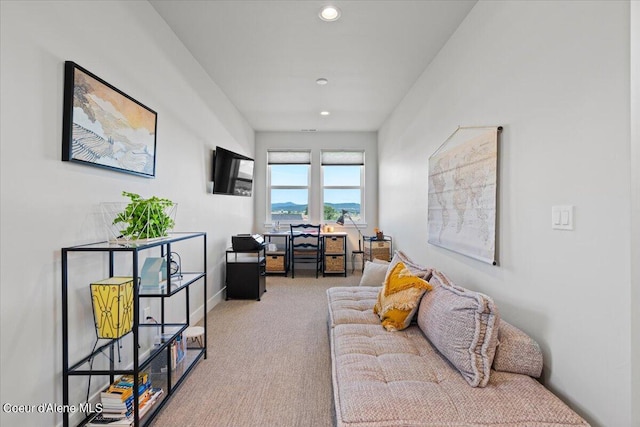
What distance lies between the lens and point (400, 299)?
2154 mm

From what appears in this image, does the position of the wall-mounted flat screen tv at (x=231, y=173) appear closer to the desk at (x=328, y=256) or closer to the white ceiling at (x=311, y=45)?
the white ceiling at (x=311, y=45)

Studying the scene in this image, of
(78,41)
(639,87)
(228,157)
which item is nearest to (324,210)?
(228,157)

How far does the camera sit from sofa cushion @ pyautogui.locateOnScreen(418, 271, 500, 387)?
1.45 m

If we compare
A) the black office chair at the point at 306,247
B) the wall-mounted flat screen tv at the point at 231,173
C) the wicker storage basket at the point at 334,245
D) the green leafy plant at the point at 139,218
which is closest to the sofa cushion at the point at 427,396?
the green leafy plant at the point at 139,218

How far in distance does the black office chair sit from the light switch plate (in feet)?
13.6

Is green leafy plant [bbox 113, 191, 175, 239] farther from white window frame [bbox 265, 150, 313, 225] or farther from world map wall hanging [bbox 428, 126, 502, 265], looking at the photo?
white window frame [bbox 265, 150, 313, 225]

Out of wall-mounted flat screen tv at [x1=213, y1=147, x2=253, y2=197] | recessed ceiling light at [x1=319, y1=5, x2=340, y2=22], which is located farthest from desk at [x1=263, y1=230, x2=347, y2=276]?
recessed ceiling light at [x1=319, y1=5, x2=340, y2=22]

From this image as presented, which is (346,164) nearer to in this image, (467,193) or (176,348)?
(467,193)

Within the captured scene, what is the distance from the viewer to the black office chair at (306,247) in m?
5.55

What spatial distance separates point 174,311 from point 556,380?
2.75 m

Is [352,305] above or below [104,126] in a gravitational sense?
below

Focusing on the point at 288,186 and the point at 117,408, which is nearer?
the point at 117,408

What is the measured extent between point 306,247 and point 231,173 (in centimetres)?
215

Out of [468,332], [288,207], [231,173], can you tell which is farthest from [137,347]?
[288,207]
